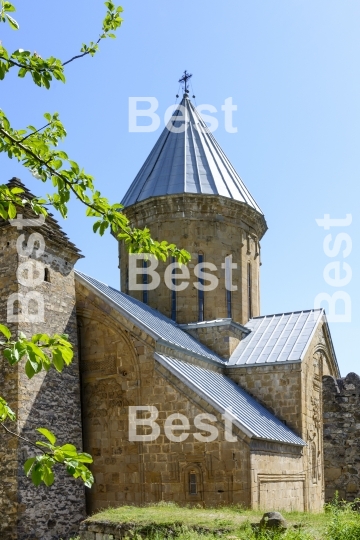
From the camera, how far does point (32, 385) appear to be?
11531 mm

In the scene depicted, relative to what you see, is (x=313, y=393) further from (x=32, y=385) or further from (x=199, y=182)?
(x=32, y=385)

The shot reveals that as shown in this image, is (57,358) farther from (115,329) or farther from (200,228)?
(200,228)

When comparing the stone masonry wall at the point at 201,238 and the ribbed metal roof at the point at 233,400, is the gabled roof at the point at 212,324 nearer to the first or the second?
the stone masonry wall at the point at 201,238

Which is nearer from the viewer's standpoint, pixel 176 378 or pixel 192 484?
pixel 192 484

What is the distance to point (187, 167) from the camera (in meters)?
17.7

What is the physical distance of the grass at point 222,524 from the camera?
705 cm

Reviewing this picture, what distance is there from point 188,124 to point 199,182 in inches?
110

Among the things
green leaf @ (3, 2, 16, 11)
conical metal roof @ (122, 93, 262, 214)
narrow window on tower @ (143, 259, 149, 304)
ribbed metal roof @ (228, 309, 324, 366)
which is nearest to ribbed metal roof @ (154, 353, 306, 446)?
ribbed metal roof @ (228, 309, 324, 366)

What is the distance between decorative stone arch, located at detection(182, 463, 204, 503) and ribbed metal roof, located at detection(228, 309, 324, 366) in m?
4.05

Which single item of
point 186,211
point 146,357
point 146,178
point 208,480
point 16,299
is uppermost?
point 146,178

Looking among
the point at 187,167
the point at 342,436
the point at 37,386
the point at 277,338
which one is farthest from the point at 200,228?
the point at 37,386

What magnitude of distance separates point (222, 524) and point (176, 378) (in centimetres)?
394

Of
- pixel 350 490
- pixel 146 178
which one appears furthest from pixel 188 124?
pixel 350 490

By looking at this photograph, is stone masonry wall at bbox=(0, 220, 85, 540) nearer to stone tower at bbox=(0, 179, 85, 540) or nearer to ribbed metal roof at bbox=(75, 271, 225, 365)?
stone tower at bbox=(0, 179, 85, 540)
